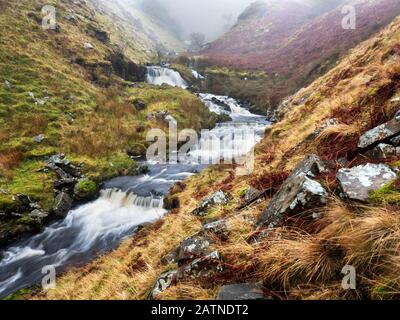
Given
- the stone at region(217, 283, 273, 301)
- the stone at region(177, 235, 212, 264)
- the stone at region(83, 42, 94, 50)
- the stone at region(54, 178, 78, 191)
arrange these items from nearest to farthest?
the stone at region(217, 283, 273, 301), the stone at region(177, 235, 212, 264), the stone at region(54, 178, 78, 191), the stone at region(83, 42, 94, 50)

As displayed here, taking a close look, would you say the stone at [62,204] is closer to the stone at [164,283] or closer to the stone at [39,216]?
the stone at [39,216]

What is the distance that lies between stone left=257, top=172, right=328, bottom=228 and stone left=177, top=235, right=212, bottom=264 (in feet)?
2.91

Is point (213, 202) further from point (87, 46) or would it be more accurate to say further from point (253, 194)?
point (87, 46)

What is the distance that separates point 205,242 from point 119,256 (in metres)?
5.30

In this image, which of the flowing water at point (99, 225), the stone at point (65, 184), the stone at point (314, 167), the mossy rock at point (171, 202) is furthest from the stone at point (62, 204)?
the stone at point (314, 167)

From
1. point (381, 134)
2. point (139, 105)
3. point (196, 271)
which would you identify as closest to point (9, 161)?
point (139, 105)

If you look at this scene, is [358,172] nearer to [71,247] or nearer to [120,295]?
[120,295]

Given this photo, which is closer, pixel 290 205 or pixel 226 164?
pixel 290 205

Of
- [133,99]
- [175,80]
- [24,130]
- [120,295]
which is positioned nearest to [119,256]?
[120,295]

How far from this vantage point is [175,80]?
151 ft

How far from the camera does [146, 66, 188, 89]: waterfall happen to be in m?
43.8

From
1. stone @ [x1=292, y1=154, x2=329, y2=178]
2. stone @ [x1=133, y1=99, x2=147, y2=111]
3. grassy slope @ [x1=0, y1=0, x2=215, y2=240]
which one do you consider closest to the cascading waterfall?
grassy slope @ [x1=0, y1=0, x2=215, y2=240]

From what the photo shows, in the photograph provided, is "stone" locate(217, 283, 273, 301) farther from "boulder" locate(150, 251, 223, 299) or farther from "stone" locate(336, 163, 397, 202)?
"stone" locate(336, 163, 397, 202)

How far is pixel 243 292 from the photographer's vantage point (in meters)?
3.36
